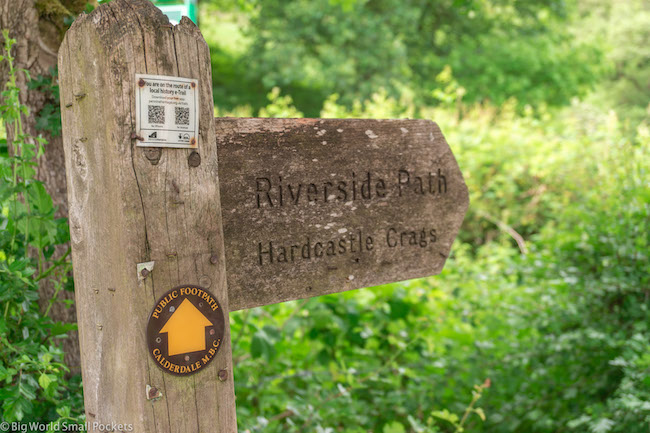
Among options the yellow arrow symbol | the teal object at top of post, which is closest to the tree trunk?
the yellow arrow symbol

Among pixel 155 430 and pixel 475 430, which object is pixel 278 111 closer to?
pixel 475 430

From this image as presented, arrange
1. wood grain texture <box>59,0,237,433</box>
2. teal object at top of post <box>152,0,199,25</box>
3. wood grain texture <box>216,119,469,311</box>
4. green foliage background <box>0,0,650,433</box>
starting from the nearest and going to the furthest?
wood grain texture <box>59,0,237,433</box> < wood grain texture <box>216,119,469,311</box> < green foliage background <box>0,0,650,433</box> < teal object at top of post <box>152,0,199,25</box>

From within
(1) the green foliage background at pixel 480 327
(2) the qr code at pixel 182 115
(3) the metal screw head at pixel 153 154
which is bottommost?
(1) the green foliage background at pixel 480 327

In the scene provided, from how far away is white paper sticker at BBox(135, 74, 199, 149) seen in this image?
1.10 metres

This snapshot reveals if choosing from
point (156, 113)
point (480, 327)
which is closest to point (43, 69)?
point (156, 113)

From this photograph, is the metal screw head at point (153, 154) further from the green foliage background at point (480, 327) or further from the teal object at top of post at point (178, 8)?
the teal object at top of post at point (178, 8)

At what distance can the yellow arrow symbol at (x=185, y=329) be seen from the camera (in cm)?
114

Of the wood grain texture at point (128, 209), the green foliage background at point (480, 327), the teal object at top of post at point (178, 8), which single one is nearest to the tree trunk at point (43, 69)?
the green foliage background at point (480, 327)

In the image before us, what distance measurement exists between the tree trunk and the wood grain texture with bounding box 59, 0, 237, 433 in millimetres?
617

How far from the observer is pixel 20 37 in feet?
5.56

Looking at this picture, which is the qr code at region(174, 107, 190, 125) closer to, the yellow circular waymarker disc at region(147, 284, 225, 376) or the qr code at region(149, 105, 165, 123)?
the qr code at region(149, 105, 165, 123)

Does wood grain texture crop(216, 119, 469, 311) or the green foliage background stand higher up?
wood grain texture crop(216, 119, 469, 311)

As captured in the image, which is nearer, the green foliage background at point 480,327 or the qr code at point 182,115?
the qr code at point 182,115

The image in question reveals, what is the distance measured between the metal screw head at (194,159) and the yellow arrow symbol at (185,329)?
0.27 m
